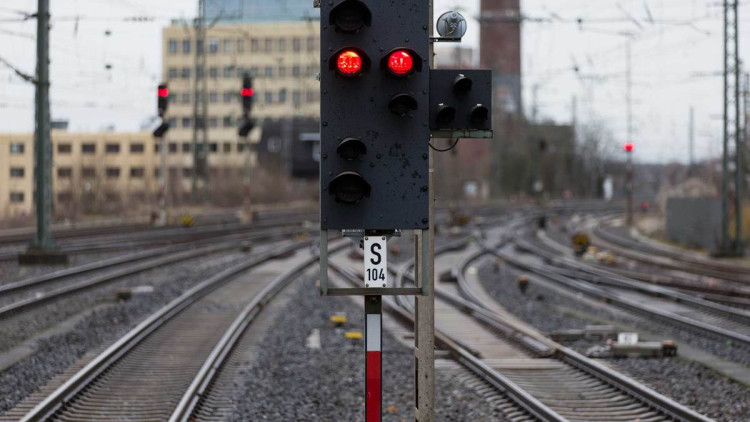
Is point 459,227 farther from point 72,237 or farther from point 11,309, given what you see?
point 11,309

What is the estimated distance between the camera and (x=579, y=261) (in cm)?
2873

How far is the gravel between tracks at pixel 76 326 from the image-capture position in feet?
31.4

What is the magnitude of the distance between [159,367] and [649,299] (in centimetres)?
1184

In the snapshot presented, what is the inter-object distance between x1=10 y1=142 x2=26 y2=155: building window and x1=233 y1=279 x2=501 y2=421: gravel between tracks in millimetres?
46778

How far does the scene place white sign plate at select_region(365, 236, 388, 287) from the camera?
17.7 feet

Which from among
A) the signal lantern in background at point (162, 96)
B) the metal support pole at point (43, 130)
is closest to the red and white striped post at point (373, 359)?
the metal support pole at point (43, 130)

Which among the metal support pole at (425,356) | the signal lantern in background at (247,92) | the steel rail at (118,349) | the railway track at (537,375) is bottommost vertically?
the railway track at (537,375)

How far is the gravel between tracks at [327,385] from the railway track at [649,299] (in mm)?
5110

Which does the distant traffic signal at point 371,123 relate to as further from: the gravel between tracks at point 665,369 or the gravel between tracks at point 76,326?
the gravel between tracks at point 76,326

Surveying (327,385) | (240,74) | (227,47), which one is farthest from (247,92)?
(227,47)

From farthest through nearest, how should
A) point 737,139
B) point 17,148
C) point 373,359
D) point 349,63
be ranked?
point 17,148 < point 737,139 < point 373,359 < point 349,63

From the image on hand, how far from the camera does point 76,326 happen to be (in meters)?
13.2

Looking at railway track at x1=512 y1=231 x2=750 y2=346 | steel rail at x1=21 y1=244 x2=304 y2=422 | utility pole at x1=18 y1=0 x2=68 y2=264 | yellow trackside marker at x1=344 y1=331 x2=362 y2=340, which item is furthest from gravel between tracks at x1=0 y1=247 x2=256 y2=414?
railway track at x1=512 y1=231 x2=750 y2=346

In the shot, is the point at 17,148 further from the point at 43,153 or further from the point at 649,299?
the point at 649,299
